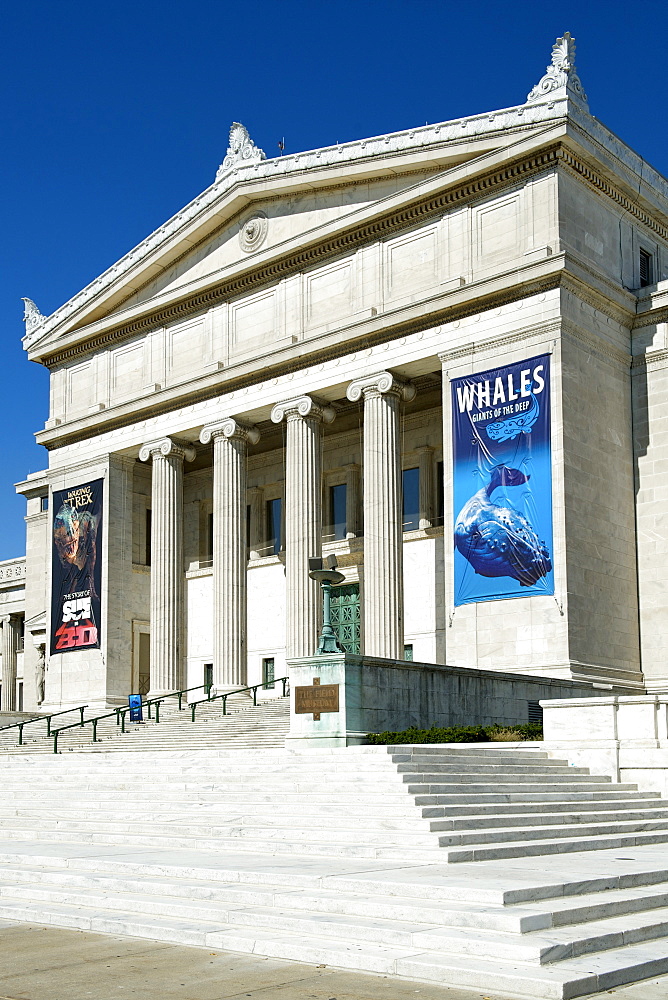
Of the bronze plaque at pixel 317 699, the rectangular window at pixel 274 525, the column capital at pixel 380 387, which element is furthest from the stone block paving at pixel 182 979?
the rectangular window at pixel 274 525

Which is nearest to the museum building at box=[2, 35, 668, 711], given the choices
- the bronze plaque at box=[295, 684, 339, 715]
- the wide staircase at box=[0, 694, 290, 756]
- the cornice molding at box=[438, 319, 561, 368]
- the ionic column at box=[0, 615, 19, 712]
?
the cornice molding at box=[438, 319, 561, 368]

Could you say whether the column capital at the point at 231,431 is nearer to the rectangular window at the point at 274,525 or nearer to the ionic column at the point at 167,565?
the ionic column at the point at 167,565

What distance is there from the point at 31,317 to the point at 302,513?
2019cm

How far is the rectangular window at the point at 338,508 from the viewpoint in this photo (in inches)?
1854

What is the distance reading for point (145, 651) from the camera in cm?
5034

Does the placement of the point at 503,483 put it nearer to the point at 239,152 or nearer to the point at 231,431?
the point at 231,431

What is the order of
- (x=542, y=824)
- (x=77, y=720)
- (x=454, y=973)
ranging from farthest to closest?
(x=77, y=720)
(x=542, y=824)
(x=454, y=973)

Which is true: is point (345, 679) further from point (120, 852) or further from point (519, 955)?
point (519, 955)

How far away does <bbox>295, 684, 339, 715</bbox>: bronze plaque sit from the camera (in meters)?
26.7

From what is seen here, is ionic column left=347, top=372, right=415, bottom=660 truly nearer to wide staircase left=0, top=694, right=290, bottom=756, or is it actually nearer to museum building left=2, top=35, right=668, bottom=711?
museum building left=2, top=35, right=668, bottom=711

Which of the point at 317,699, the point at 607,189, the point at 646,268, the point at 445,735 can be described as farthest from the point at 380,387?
the point at 445,735

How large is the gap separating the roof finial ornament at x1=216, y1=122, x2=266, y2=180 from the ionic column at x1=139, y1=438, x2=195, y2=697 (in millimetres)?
11018

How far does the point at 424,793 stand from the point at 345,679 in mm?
7156

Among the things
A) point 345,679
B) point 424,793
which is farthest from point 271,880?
point 345,679
